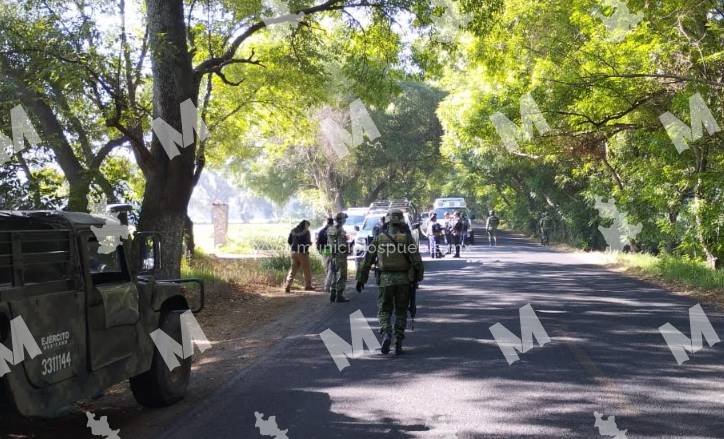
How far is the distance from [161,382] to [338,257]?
9156 mm

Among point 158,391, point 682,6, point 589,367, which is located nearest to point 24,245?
point 158,391

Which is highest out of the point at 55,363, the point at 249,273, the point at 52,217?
the point at 52,217

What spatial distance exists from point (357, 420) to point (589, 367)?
3167 millimetres

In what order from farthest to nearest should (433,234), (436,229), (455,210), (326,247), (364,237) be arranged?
(455,210), (436,229), (433,234), (364,237), (326,247)

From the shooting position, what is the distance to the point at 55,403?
518cm

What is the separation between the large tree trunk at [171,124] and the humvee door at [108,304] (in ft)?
21.8

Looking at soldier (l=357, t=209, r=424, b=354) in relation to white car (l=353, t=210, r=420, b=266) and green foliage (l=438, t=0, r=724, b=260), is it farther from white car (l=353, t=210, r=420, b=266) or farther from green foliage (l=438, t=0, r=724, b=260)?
white car (l=353, t=210, r=420, b=266)

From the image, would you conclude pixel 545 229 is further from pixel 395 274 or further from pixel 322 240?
pixel 395 274

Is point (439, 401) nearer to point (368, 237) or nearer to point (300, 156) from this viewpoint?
point (368, 237)

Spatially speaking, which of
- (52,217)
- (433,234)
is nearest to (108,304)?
(52,217)

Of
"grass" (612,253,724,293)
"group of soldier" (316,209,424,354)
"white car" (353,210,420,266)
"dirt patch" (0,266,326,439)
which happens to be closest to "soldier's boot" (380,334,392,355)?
"group of soldier" (316,209,424,354)

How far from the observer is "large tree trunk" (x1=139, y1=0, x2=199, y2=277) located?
1269cm

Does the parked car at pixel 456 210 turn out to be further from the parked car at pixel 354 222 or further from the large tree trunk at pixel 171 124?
the large tree trunk at pixel 171 124

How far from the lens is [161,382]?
6.94 metres
